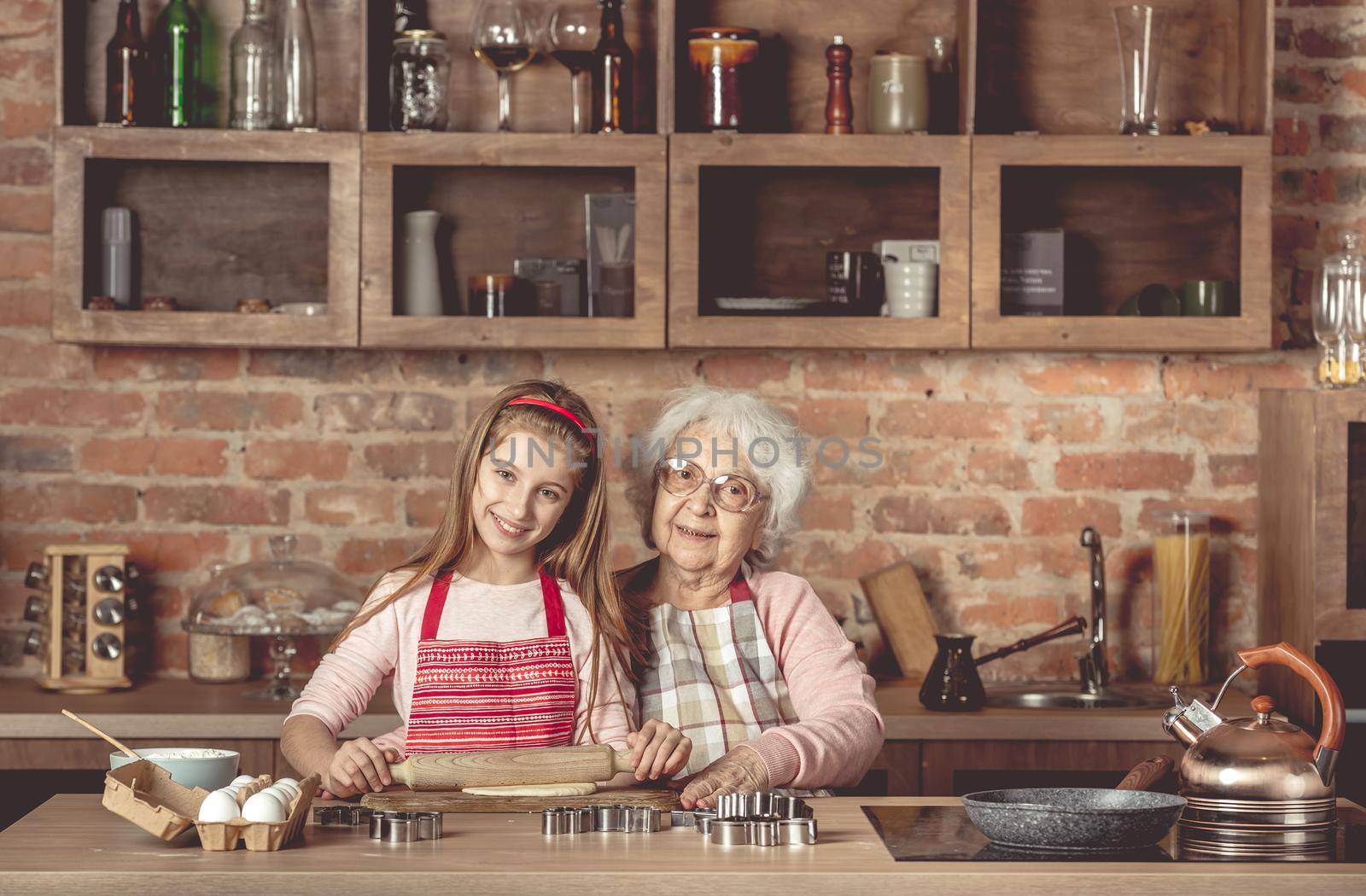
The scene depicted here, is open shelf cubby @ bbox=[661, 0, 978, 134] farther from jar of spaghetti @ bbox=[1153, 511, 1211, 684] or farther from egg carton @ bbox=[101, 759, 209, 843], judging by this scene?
egg carton @ bbox=[101, 759, 209, 843]

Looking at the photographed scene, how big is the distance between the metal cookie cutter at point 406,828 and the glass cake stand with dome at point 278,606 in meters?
1.26

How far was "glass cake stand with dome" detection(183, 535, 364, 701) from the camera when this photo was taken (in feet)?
9.89

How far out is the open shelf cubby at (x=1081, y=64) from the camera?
11.1 feet

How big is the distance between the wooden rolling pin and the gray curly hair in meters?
0.59

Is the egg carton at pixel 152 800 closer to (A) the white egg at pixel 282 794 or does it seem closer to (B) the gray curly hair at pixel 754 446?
(A) the white egg at pixel 282 794

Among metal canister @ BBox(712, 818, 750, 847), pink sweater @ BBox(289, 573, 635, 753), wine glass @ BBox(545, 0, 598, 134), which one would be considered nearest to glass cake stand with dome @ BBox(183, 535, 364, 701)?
pink sweater @ BBox(289, 573, 635, 753)

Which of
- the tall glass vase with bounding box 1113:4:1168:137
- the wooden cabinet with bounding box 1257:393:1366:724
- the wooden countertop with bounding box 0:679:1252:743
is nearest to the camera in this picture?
the wooden countertop with bounding box 0:679:1252:743

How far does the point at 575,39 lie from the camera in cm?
333

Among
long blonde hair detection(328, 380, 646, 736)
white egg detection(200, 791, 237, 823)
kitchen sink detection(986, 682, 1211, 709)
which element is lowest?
kitchen sink detection(986, 682, 1211, 709)

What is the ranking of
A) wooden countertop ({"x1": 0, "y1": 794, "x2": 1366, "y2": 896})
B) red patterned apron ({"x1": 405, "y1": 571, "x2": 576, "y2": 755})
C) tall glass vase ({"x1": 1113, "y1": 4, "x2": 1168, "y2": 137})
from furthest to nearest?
1. tall glass vase ({"x1": 1113, "y1": 4, "x2": 1168, "y2": 137})
2. red patterned apron ({"x1": 405, "y1": 571, "x2": 576, "y2": 755})
3. wooden countertop ({"x1": 0, "y1": 794, "x2": 1366, "y2": 896})

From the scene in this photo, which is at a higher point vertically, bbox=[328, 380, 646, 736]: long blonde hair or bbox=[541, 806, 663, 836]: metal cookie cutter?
bbox=[328, 380, 646, 736]: long blonde hair

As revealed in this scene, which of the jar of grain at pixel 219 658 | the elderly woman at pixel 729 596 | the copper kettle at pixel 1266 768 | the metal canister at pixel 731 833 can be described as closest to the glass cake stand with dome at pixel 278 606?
the jar of grain at pixel 219 658

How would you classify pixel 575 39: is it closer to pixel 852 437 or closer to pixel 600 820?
pixel 852 437

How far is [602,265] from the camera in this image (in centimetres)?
318
